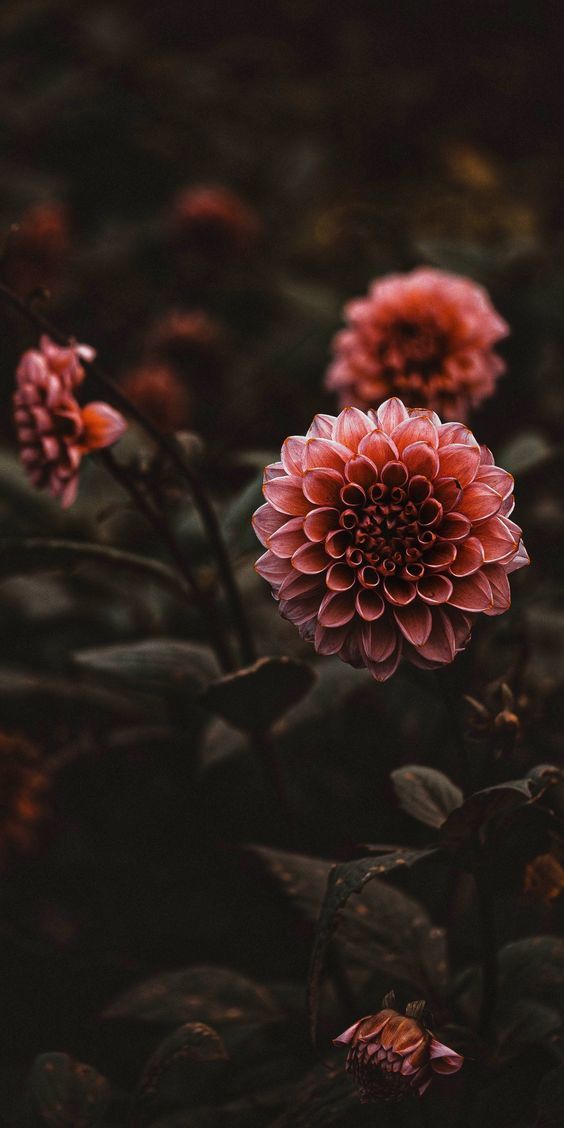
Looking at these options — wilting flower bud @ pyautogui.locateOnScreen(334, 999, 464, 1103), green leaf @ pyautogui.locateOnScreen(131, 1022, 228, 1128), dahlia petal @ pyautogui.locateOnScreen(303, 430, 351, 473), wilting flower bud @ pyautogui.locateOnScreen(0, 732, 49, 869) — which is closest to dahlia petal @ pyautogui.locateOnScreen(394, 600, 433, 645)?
Answer: dahlia petal @ pyautogui.locateOnScreen(303, 430, 351, 473)

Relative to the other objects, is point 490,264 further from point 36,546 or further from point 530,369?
point 36,546

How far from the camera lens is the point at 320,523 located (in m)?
0.62

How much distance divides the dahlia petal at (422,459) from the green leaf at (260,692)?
241 mm

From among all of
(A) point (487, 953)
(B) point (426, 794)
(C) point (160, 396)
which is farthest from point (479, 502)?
(C) point (160, 396)

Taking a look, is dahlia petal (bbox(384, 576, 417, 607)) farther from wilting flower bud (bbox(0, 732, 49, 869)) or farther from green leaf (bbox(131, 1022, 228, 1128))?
wilting flower bud (bbox(0, 732, 49, 869))

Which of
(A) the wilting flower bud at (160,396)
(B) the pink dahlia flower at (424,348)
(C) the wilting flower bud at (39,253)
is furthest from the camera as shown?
(C) the wilting flower bud at (39,253)

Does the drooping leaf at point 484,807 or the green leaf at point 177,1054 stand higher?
the drooping leaf at point 484,807

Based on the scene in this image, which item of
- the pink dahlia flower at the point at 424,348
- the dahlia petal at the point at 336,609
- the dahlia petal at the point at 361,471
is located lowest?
the dahlia petal at the point at 336,609

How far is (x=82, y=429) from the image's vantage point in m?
0.81

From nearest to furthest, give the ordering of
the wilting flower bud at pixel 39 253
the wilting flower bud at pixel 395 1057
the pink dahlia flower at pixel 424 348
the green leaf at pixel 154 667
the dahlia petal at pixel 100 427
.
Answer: the wilting flower bud at pixel 395 1057, the dahlia petal at pixel 100 427, the green leaf at pixel 154 667, the pink dahlia flower at pixel 424 348, the wilting flower bud at pixel 39 253

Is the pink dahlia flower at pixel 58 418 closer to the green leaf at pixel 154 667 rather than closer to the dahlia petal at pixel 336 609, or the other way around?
the green leaf at pixel 154 667

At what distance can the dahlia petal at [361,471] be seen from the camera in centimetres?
61

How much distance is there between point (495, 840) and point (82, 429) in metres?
0.47

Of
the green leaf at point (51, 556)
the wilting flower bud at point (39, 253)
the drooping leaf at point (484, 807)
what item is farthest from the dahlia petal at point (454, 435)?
the wilting flower bud at point (39, 253)
